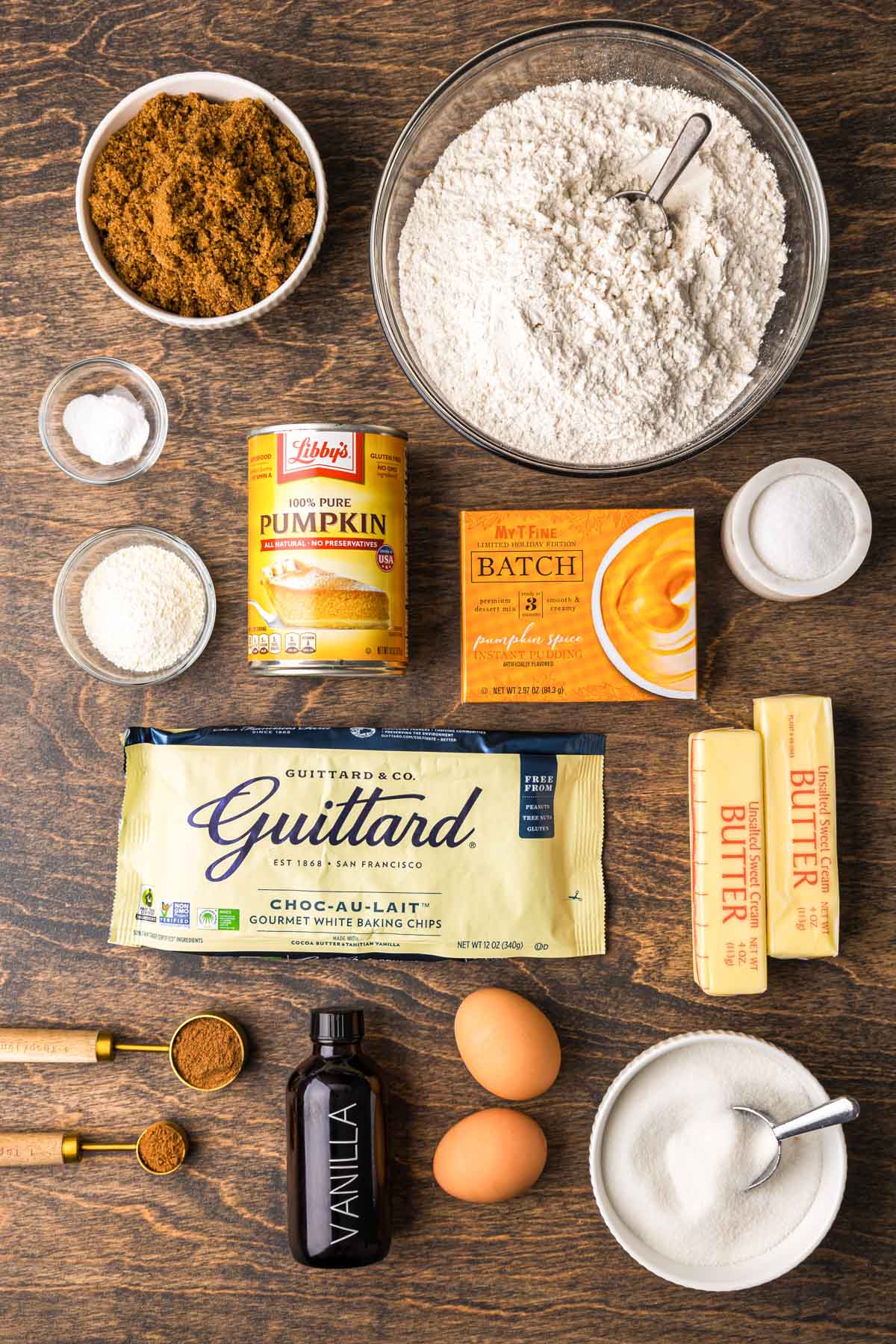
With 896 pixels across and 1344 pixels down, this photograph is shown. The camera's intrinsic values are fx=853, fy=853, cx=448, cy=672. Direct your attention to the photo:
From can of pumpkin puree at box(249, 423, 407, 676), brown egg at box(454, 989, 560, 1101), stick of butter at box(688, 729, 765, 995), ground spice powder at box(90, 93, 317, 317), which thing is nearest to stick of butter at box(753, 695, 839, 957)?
stick of butter at box(688, 729, 765, 995)

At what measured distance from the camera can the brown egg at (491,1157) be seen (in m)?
0.78

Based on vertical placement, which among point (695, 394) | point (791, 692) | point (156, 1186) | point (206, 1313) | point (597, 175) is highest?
point (597, 175)

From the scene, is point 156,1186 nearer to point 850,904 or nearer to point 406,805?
point 406,805

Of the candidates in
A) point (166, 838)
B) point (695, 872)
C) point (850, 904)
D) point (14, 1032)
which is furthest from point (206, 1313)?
point (850, 904)

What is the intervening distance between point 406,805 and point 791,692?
1.32 ft

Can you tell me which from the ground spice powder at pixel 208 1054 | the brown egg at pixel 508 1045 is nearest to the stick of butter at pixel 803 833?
the brown egg at pixel 508 1045

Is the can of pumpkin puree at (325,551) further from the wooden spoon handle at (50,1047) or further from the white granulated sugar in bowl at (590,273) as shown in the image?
the wooden spoon handle at (50,1047)

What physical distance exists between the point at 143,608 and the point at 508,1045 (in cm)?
53

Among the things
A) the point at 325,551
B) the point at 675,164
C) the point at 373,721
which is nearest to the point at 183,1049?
the point at 373,721

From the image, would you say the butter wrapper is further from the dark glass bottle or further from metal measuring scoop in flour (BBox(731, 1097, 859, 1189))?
metal measuring scoop in flour (BBox(731, 1097, 859, 1189))

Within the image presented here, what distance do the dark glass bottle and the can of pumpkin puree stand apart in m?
0.33

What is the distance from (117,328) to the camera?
0.86m

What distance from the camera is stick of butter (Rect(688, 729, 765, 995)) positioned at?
0.80 metres

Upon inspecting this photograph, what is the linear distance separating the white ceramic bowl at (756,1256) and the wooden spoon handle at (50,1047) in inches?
19.4
